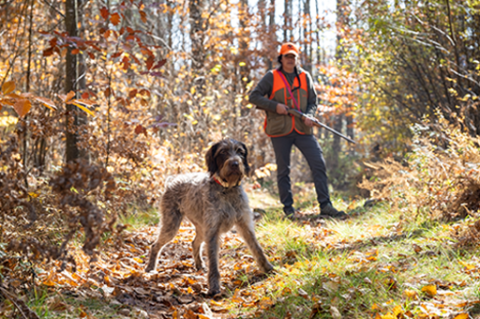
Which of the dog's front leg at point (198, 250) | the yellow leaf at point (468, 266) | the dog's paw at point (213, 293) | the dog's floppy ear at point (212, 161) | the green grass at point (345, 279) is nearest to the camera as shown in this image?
the green grass at point (345, 279)

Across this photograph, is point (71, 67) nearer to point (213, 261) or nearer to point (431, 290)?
point (213, 261)

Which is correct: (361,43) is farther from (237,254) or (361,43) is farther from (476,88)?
(237,254)

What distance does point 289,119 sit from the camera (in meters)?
6.91

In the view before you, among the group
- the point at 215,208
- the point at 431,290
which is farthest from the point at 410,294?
the point at 215,208

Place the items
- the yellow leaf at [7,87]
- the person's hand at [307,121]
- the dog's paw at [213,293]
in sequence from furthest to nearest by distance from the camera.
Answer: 1. the person's hand at [307,121]
2. the dog's paw at [213,293]
3. the yellow leaf at [7,87]

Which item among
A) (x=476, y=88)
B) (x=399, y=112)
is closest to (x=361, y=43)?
(x=399, y=112)

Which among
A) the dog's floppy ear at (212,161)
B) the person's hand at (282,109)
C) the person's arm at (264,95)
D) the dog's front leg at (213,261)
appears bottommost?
the dog's front leg at (213,261)

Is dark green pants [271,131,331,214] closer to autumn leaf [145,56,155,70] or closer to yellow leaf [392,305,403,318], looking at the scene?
autumn leaf [145,56,155,70]

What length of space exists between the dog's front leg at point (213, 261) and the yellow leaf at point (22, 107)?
8.44ft

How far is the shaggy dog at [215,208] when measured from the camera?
445 centimetres

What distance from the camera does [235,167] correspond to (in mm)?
4500

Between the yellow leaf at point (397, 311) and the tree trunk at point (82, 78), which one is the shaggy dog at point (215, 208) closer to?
the yellow leaf at point (397, 311)

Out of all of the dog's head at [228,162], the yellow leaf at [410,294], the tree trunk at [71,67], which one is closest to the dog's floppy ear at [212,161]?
the dog's head at [228,162]

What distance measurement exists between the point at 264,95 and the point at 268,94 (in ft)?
0.25
